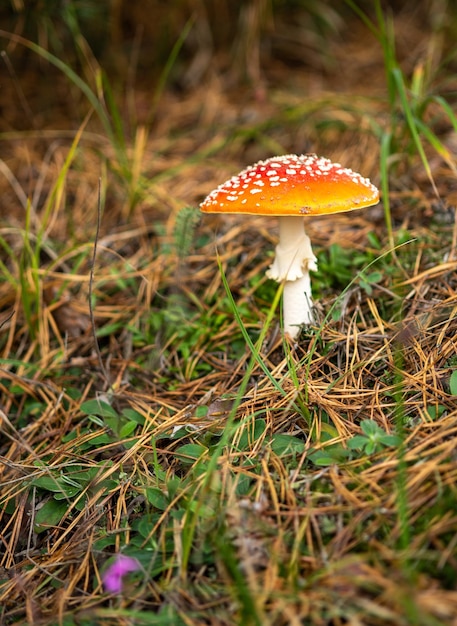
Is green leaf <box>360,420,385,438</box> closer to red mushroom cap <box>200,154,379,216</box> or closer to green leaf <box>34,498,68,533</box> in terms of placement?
red mushroom cap <box>200,154,379,216</box>

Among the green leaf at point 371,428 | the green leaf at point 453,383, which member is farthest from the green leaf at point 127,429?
the green leaf at point 453,383

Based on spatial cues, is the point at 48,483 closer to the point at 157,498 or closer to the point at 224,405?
the point at 157,498

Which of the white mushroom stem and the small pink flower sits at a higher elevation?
the white mushroom stem

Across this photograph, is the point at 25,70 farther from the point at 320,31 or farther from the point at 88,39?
the point at 320,31

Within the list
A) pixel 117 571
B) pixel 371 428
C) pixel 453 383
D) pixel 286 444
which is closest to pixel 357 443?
pixel 371 428

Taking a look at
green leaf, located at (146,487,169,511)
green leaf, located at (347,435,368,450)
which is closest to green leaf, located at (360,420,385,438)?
green leaf, located at (347,435,368,450)

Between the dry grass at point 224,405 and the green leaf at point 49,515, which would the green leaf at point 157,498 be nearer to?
the dry grass at point 224,405

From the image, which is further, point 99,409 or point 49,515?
point 99,409
